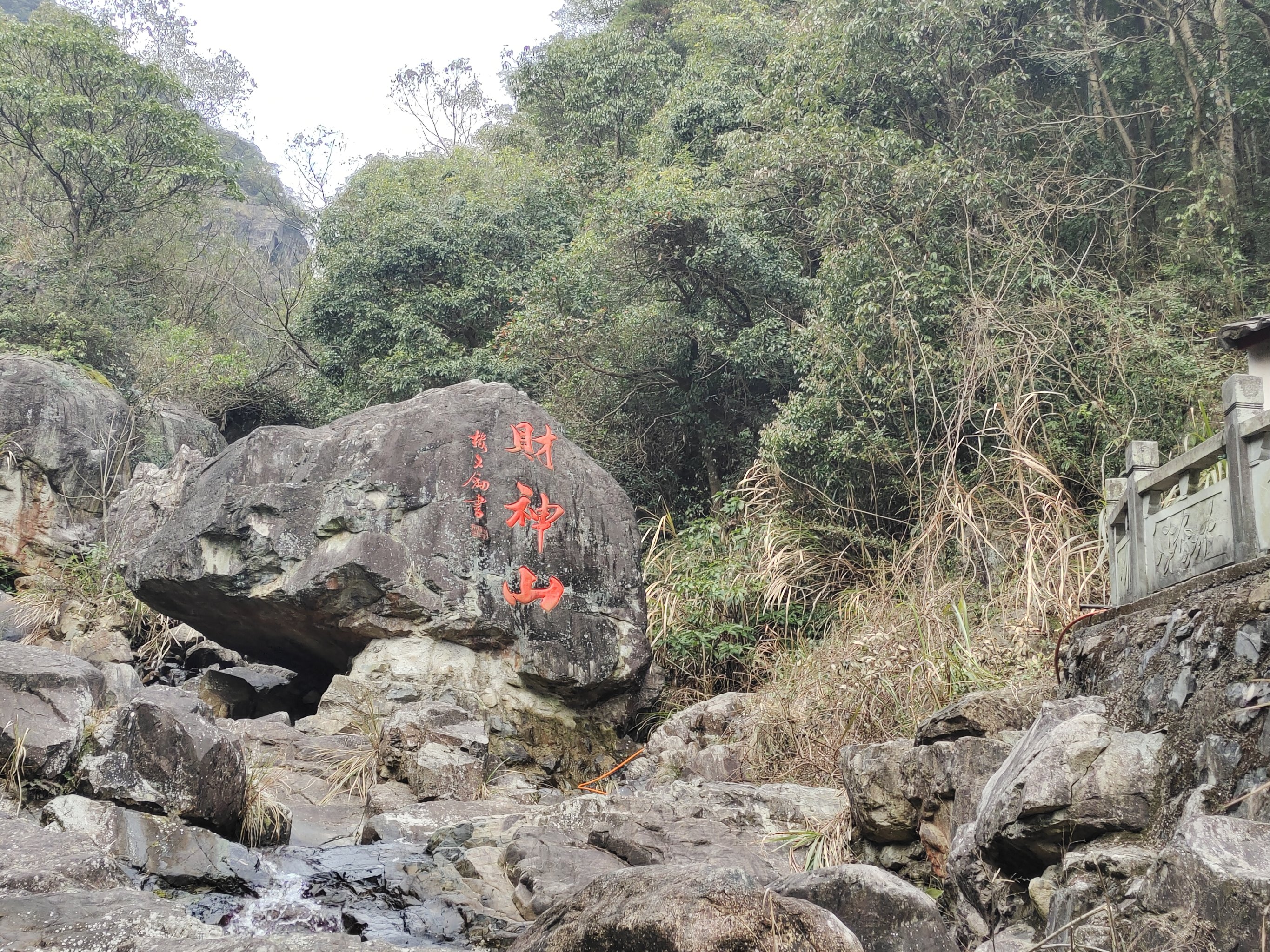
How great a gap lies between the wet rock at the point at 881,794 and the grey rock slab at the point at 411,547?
12.2ft

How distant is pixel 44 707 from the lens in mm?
5457

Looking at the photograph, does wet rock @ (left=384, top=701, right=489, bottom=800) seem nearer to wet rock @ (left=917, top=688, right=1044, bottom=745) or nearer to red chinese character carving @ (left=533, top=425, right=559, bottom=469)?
red chinese character carving @ (left=533, top=425, right=559, bottom=469)

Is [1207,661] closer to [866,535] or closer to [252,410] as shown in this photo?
[866,535]

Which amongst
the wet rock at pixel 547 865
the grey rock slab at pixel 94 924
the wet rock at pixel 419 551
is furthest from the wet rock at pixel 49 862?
the wet rock at pixel 419 551

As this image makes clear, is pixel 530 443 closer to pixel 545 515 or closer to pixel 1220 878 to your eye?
pixel 545 515

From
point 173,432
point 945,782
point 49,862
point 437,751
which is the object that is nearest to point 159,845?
point 49,862

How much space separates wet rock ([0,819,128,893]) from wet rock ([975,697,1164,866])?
349 centimetres

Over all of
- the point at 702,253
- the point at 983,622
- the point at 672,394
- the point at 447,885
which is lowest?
the point at 447,885

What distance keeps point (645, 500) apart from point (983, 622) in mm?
6801

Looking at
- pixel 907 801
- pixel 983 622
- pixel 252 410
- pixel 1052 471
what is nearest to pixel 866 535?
pixel 1052 471

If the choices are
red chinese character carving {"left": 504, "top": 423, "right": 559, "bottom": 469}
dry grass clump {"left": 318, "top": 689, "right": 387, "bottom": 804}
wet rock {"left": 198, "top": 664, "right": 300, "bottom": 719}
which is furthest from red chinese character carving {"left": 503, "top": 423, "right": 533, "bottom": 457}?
wet rock {"left": 198, "top": 664, "right": 300, "bottom": 719}

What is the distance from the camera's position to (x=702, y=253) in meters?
11.8

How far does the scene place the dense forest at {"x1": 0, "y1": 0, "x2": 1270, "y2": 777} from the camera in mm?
8281

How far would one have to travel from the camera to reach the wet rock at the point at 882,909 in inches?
146
